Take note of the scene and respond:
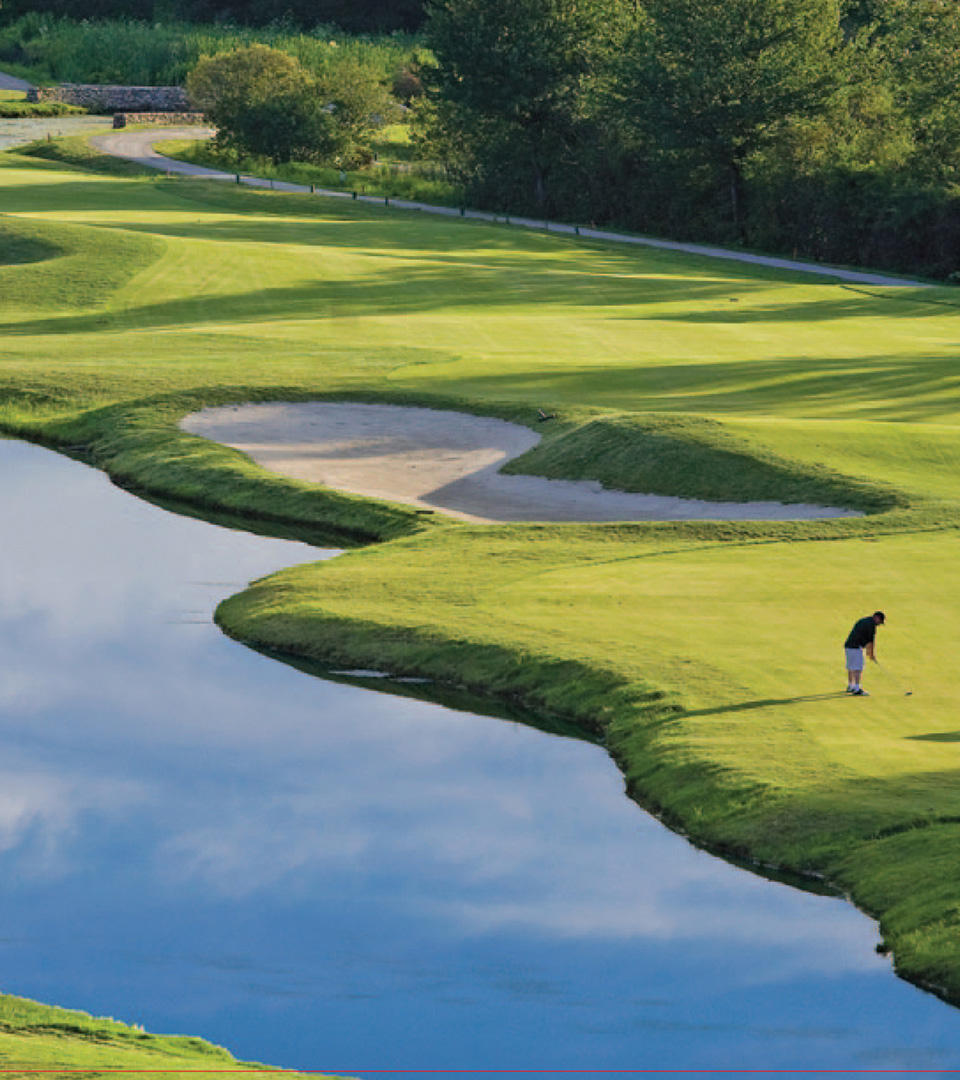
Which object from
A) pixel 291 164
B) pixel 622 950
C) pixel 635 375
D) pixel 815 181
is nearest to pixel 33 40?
pixel 291 164

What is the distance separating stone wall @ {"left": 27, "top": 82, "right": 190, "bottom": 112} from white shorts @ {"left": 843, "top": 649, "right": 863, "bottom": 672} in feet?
437

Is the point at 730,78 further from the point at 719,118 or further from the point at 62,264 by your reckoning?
the point at 62,264

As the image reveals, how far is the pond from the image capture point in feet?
411

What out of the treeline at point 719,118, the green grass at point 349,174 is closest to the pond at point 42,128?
the green grass at point 349,174

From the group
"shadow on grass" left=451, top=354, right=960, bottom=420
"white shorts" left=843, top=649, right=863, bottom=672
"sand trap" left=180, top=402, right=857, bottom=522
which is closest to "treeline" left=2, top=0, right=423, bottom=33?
"shadow on grass" left=451, top=354, right=960, bottom=420

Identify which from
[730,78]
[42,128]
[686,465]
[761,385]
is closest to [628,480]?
[686,465]

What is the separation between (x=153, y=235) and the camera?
69.4 meters

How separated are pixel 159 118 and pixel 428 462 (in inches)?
4330

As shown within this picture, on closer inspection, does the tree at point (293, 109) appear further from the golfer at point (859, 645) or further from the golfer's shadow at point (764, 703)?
the golfer at point (859, 645)

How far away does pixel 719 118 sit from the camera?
8962 cm

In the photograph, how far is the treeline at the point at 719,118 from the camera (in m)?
84.2

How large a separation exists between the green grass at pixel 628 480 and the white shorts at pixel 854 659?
45 cm

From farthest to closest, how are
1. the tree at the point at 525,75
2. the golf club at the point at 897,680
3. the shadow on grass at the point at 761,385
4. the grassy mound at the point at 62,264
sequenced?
the tree at the point at 525,75 → the grassy mound at the point at 62,264 → the shadow on grass at the point at 761,385 → the golf club at the point at 897,680

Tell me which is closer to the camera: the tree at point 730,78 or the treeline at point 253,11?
the tree at point 730,78
